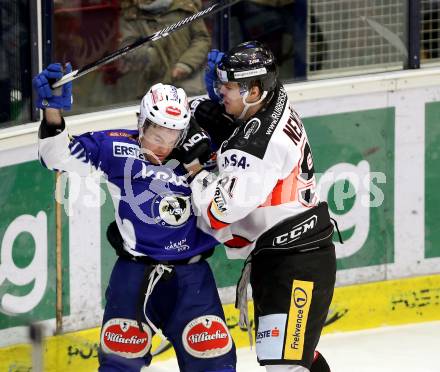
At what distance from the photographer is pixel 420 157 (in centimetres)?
658

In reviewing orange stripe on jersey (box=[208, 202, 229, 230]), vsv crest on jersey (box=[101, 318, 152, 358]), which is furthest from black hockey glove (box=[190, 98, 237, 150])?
vsv crest on jersey (box=[101, 318, 152, 358])

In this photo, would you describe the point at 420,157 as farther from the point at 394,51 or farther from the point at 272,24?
the point at 272,24

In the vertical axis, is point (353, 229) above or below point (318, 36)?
below

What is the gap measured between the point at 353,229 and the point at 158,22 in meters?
1.39

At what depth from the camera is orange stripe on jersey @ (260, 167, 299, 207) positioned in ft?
15.3

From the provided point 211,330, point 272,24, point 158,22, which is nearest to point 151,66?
point 158,22

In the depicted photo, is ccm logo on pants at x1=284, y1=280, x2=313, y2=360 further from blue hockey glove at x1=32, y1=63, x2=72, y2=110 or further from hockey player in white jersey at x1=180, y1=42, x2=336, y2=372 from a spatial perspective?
blue hockey glove at x1=32, y1=63, x2=72, y2=110

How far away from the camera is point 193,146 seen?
465 cm

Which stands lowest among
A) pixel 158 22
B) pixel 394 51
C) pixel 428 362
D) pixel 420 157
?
pixel 428 362

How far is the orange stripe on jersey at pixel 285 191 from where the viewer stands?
4656 mm

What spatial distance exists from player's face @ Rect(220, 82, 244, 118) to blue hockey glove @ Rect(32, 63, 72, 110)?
554 mm

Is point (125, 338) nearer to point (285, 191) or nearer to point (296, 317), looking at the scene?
point (296, 317)

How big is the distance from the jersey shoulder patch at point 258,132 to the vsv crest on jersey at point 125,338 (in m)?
0.67

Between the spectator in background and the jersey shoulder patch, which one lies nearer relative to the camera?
the jersey shoulder patch
